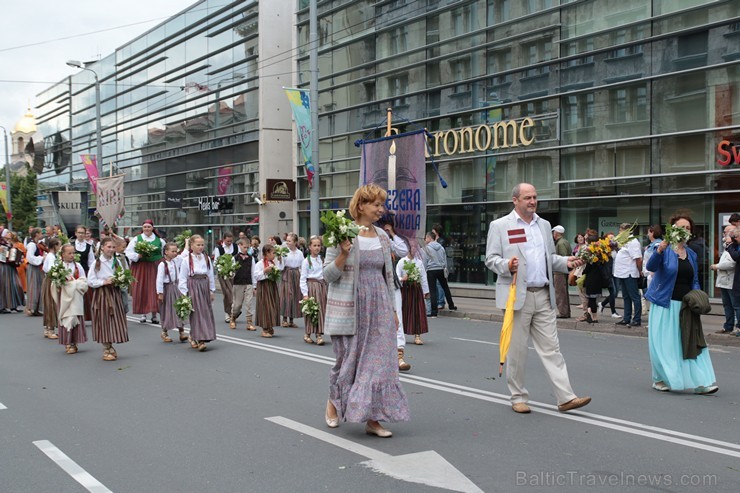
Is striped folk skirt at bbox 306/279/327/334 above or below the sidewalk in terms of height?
above

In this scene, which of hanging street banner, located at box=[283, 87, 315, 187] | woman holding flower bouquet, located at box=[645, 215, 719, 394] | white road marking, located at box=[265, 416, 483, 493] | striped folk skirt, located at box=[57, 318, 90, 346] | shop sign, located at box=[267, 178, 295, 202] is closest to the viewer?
white road marking, located at box=[265, 416, 483, 493]

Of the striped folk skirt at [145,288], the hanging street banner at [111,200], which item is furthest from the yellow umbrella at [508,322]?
the hanging street banner at [111,200]

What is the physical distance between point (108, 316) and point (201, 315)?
1384 millimetres

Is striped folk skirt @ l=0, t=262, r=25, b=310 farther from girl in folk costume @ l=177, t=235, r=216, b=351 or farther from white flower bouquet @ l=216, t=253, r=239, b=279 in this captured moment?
girl in folk costume @ l=177, t=235, r=216, b=351

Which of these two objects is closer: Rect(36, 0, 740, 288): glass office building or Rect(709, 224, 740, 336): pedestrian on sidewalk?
Rect(709, 224, 740, 336): pedestrian on sidewalk

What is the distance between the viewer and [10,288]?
60.9 feet

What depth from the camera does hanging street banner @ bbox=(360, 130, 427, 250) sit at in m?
10.8

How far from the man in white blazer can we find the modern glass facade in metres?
9.97

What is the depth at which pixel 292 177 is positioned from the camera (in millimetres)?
35562

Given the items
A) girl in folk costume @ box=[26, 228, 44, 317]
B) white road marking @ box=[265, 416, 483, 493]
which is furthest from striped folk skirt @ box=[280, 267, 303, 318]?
white road marking @ box=[265, 416, 483, 493]

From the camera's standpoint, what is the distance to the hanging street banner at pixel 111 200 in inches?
918

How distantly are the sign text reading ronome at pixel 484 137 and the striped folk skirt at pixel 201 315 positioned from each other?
12.5m

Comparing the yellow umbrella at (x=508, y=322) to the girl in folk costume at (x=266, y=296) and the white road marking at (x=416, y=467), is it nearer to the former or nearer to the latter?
Result: the white road marking at (x=416, y=467)

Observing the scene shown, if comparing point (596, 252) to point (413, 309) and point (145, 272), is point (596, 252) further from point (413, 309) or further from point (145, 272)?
point (145, 272)
